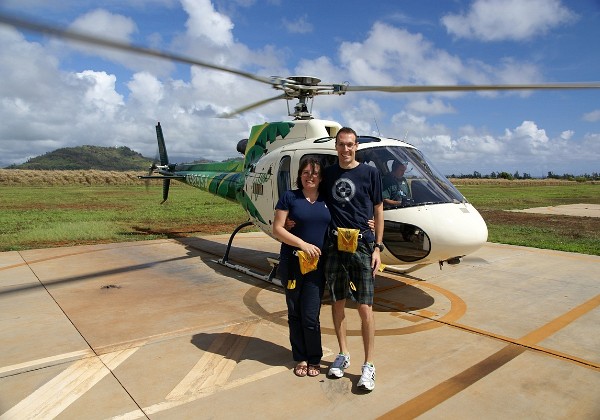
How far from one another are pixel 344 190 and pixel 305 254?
0.69 metres

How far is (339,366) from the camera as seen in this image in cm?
402

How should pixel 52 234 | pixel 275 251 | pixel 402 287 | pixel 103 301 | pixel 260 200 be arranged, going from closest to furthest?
pixel 103 301 < pixel 402 287 < pixel 260 200 < pixel 275 251 < pixel 52 234

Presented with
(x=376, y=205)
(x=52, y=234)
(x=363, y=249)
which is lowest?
(x=52, y=234)

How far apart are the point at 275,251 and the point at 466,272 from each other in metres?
4.67

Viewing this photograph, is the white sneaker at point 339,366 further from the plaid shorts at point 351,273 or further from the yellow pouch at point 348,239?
the yellow pouch at point 348,239

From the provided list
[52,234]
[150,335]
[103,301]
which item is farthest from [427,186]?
[52,234]

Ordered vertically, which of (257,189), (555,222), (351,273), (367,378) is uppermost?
(257,189)

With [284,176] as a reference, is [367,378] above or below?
below

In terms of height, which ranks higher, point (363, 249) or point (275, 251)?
point (363, 249)

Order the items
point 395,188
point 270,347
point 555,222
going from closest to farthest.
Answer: point 270,347 < point 395,188 < point 555,222

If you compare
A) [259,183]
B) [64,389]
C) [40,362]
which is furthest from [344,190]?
[259,183]

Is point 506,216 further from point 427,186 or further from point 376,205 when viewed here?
point 376,205

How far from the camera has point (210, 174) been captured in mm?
11141

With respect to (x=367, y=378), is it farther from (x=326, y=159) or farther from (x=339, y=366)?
(x=326, y=159)
